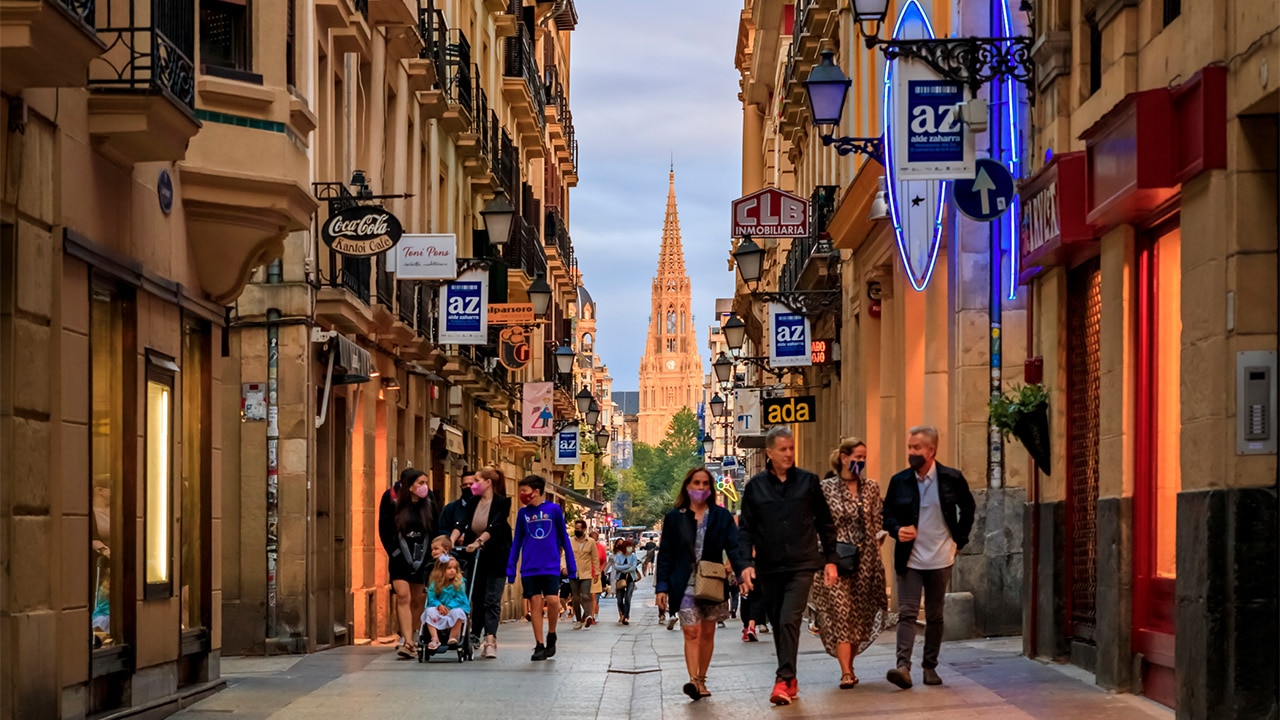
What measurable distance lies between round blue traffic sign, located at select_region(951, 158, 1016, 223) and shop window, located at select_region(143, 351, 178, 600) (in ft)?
20.3

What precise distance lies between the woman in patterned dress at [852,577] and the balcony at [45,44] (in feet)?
19.6

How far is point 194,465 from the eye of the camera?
50.6 ft

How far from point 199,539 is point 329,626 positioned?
25.8 feet

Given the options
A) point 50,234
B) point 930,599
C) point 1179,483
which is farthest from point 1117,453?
point 50,234

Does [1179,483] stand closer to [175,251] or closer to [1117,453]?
[1117,453]

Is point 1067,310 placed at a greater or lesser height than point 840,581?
greater

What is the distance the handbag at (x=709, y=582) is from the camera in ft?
44.9

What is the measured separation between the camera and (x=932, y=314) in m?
22.4

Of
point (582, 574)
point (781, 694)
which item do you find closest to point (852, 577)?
point (781, 694)

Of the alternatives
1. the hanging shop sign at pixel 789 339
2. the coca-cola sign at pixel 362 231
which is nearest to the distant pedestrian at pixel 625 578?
the hanging shop sign at pixel 789 339

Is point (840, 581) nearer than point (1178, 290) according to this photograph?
No

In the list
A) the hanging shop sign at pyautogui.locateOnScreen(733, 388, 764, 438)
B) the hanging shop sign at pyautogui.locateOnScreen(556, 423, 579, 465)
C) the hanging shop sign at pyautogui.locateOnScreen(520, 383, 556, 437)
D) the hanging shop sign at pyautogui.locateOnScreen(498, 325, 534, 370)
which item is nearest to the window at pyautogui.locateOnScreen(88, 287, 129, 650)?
the hanging shop sign at pyautogui.locateOnScreen(498, 325, 534, 370)

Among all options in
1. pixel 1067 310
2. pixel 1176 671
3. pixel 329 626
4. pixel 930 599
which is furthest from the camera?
pixel 329 626

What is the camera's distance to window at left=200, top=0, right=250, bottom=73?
53.9 ft
